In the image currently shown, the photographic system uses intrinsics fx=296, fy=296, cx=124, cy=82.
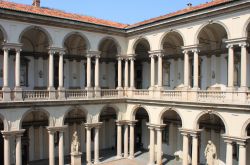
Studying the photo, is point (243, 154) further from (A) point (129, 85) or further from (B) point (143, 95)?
(A) point (129, 85)

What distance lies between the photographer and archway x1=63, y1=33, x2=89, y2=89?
89.1ft

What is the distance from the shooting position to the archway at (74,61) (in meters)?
27.2

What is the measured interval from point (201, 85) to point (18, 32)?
14650 millimetres

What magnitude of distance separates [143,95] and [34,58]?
9.75 meters


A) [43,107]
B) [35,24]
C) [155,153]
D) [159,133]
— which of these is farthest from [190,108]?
[35,24]

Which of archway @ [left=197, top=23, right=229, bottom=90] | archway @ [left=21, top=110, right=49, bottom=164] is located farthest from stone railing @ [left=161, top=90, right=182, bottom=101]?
archway @ [left=21, top=110, right=49, bottom=164]

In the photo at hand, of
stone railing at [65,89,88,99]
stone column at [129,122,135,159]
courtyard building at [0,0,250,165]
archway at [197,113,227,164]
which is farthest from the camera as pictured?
stone column at [129,122,135,159]

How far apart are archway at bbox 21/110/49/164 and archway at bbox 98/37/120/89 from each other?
7.07m

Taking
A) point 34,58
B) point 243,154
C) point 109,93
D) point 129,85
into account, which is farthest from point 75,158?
point 243,154

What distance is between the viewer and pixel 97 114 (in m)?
24.6

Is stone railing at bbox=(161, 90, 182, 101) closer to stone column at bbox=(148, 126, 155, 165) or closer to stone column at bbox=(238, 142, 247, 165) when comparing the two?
stone column at bbox=(148, 126, 155, 165)

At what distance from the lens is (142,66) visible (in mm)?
29750

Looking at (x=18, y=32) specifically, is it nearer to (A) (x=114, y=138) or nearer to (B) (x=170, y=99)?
(B) (x=170, y=99)

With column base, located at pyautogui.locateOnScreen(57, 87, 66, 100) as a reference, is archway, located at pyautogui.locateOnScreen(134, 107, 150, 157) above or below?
below
